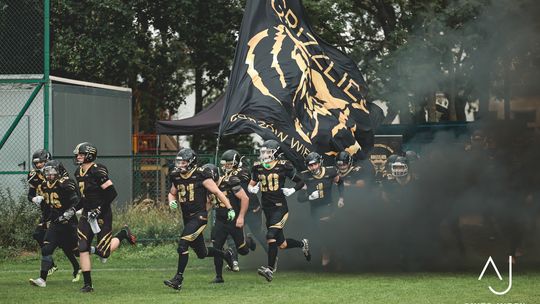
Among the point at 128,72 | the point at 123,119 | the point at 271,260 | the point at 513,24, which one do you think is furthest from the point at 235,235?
the point at 128,72

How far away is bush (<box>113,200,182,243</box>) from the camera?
73.5 ft

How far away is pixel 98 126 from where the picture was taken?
25.3 metres

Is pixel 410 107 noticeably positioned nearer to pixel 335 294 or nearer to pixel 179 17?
pixel 179 17

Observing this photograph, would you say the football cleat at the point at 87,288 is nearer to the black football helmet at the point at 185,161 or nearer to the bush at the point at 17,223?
the black football helmet at the point at 185,161

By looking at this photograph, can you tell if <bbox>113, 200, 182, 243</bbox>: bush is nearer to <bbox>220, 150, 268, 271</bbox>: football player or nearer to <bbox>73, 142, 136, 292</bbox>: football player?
<bbox>220, 150, 268, 271</bbox>: football player

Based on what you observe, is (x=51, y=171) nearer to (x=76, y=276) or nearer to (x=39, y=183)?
(x=39, y=183)

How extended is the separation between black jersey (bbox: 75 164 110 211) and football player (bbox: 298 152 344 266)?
379cm

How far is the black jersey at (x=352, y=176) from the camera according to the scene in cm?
1930

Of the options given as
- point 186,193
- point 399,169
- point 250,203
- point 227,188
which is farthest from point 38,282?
point 399,169

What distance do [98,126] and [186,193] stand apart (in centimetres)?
1027

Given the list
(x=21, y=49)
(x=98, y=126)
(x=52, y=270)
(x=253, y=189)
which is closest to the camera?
(x=253, y=189)

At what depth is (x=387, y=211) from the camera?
1828 cm

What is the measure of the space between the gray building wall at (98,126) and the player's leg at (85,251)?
6.39 meters

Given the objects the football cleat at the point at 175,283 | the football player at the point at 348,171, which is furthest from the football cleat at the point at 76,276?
the football player at the point at 348,171
